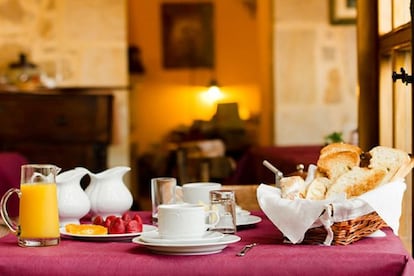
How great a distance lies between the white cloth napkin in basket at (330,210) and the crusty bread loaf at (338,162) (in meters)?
0.23

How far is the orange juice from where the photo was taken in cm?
176

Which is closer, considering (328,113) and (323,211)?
(323,211)

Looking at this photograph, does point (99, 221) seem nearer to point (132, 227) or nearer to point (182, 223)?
point (132, 227)

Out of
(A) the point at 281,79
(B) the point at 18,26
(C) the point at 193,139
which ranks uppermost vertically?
(B) the point at 18,26

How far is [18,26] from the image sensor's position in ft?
17.7

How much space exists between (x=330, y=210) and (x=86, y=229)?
1.75ft

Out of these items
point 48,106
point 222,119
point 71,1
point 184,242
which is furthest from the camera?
point 222,119

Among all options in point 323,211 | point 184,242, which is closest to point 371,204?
point 323,211

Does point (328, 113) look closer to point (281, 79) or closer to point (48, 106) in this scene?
point (281, 79)

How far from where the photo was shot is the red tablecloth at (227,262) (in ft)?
5.08

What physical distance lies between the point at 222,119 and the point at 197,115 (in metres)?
1.26

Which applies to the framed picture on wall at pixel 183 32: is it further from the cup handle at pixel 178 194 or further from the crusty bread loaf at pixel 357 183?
the crusty bread loaf at pixel 357 183

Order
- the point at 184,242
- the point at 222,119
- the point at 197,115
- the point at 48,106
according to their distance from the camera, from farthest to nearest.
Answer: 1. the point at 197,115
2. the point at 222,119
3. the point at 48,106
4. the point at 184,242

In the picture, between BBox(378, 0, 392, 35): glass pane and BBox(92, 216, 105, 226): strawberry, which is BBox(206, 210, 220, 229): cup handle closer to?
BBox(92, 216, 105, 226): strawberry
